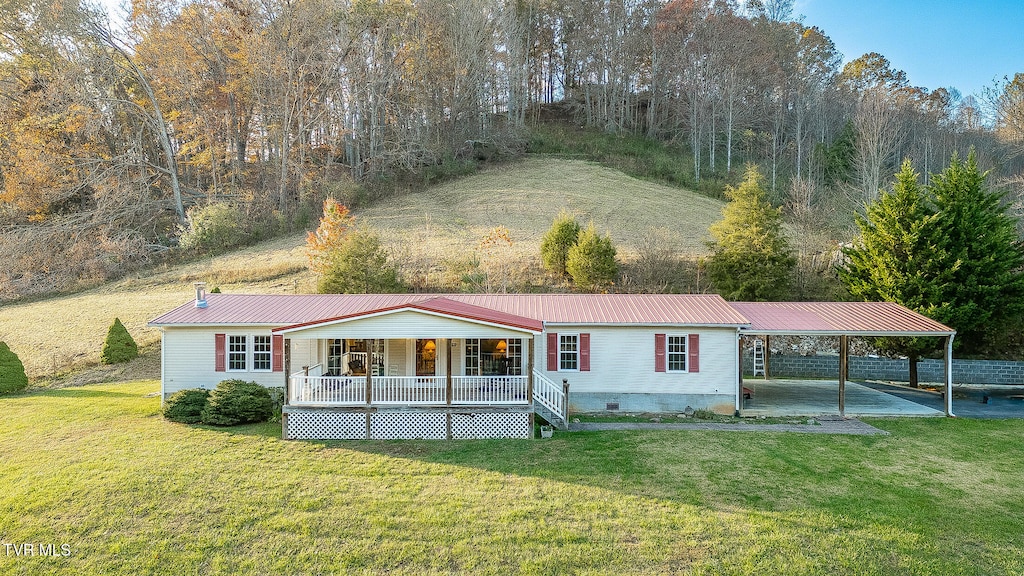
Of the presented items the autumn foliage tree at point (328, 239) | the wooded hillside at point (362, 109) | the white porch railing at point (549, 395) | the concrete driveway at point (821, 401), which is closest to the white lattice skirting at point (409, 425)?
the white porch railing at point (549, 395)

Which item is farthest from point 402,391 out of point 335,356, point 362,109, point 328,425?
point 362,109

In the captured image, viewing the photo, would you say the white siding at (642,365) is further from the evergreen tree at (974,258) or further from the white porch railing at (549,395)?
the evergreen tree at (974,258)

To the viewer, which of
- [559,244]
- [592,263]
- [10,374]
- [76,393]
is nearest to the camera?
[76,393]

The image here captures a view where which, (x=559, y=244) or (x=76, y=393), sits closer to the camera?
(x=76, y=393)

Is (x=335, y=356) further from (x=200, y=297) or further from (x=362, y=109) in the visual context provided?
(x=362, y=109)

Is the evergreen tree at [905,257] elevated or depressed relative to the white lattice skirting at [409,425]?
elevated

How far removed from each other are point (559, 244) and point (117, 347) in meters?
20.1

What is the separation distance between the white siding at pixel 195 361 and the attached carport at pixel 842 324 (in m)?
14.8

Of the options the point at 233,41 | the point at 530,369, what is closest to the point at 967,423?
the point at 530,369

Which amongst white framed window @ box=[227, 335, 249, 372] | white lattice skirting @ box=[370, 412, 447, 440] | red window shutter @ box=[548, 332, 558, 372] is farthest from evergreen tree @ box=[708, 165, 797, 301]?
white framed window @ box=[227, 335, 249, 372]

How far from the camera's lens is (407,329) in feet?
42.9

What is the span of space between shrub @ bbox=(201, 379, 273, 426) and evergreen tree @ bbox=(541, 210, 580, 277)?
16195 mm

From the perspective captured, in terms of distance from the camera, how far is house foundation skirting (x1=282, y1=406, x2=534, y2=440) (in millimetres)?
13219

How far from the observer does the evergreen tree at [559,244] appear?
27094 mm
